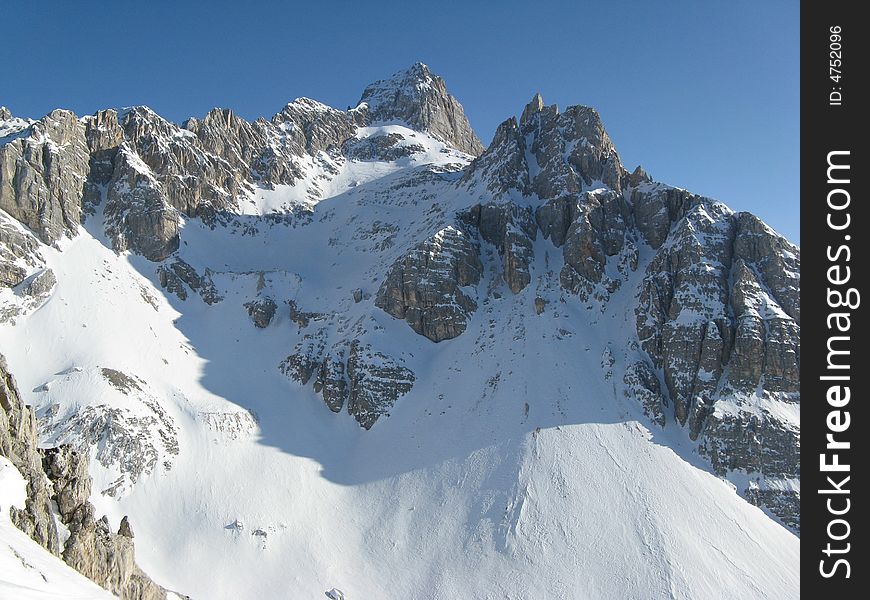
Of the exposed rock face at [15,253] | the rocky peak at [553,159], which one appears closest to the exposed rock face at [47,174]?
the exposed rock face at [15,253]

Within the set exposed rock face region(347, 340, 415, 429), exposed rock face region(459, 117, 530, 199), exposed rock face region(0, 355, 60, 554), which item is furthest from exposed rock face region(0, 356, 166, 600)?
exposed rock face region(459, 117, 530, 199)

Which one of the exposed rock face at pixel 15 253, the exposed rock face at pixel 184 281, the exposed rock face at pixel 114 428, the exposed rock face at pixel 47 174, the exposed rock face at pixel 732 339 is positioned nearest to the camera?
the exposed rock face at pixel 114 428

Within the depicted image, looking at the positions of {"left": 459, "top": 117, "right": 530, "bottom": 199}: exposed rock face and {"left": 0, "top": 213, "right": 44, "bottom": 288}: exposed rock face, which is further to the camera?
{"left": 459, "top": 117, "right": 530, "bottom": 199}: exposed rock face

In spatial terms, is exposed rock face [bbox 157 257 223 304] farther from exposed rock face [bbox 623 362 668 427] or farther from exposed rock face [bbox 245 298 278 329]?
exposed rock face [bbox 623 362 668 427]

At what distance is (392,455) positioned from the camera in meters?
80.6

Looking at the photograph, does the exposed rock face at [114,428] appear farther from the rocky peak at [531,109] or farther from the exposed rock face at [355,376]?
the rocky peak at [531,109]

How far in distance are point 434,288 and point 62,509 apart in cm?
7616

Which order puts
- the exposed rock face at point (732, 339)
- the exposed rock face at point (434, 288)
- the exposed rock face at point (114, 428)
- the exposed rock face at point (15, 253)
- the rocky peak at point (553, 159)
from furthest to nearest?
1. the rocky peak at point (553, 159)
2. the exposed rock face at point (434, 288)
3. the exposed rock face at point (15, 253)
4. the exposed rock face at point (732, 339)
5. the exposed rock face at point (114, 428)

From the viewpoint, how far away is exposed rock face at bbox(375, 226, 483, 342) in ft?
325

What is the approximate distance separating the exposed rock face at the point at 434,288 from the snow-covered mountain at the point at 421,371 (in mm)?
475

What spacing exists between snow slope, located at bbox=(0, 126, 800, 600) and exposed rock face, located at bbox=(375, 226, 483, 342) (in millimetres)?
2218

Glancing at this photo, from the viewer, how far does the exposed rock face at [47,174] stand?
92625mm
